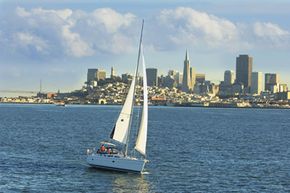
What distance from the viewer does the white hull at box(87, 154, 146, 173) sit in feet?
209

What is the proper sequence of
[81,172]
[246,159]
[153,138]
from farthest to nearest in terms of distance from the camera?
1. [153,138]
2. [246,159]
3. [81,172]

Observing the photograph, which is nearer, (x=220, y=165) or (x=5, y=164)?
(x=5, y=164)

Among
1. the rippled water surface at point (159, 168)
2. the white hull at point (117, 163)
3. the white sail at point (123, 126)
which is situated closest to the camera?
the rippled water surface at point (159, 168)

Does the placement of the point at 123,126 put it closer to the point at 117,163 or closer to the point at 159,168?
the point at 117,163

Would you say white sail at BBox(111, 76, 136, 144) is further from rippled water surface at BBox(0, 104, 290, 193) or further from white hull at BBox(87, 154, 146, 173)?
rippled water surface at BBox(0, 104, 290, 193)

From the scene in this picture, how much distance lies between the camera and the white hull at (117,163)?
63.7 m

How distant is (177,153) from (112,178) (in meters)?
25.1

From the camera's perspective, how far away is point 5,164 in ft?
229

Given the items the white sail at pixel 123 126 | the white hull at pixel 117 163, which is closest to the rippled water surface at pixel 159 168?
the white hull at pixel 117 163

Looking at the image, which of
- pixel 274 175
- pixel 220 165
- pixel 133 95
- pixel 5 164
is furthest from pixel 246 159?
pixel 5 164

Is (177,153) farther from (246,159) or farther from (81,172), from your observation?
(81,172)

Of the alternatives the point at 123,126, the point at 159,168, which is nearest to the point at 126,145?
the point at 123,126

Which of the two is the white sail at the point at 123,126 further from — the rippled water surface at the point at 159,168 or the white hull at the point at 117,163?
the rippled water surface at the point at 159,168

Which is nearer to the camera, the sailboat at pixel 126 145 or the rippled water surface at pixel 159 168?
the rippled water surface at pixel 159 168
